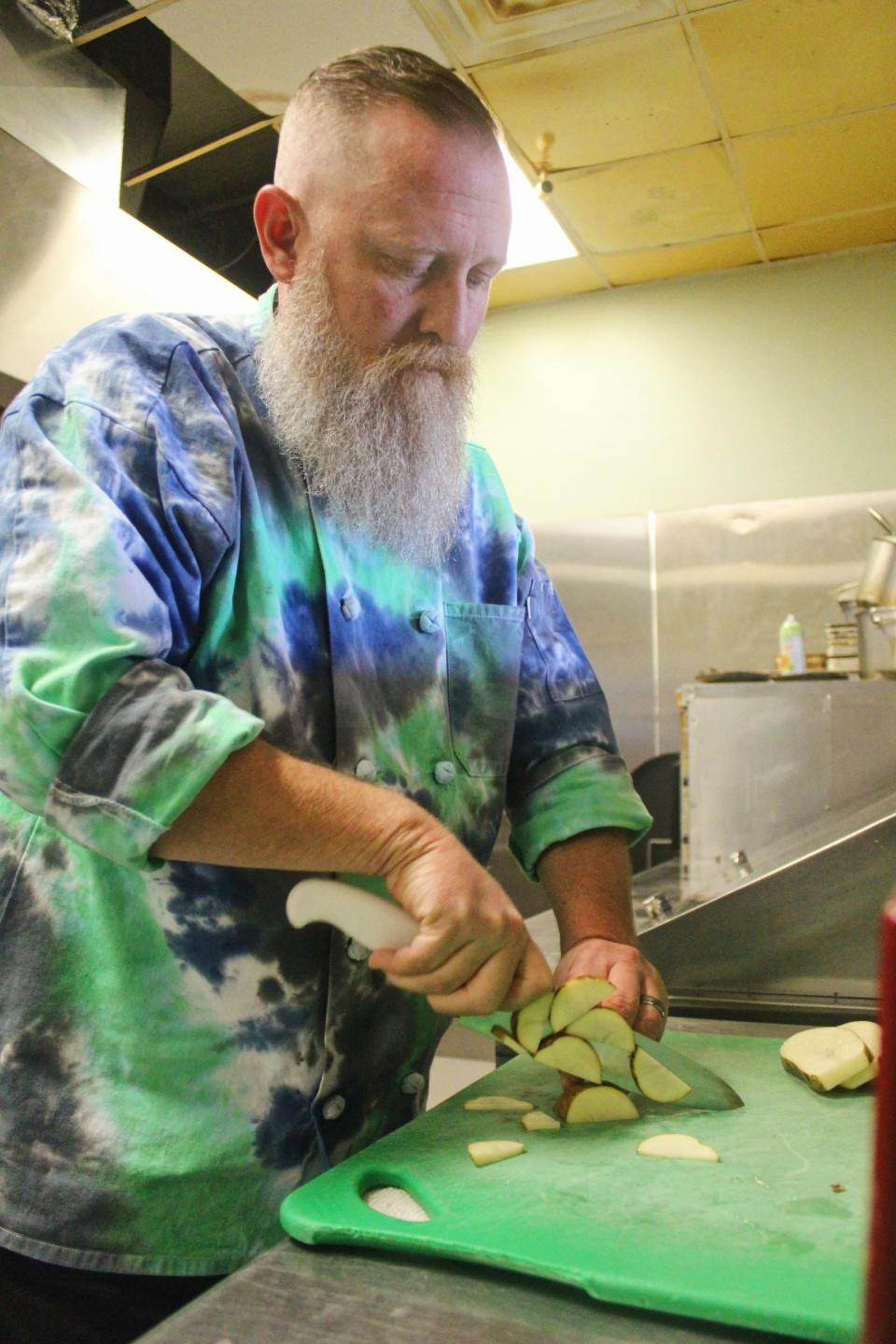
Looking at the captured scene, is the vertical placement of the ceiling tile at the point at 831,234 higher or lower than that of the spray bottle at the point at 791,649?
higher

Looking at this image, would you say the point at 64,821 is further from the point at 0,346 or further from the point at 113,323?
the point at 0,346

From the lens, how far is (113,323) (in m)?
0.92

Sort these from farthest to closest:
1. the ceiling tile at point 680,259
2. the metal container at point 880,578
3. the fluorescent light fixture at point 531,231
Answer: the ceiling tile at point 680,259, the fluorescent light fixture at point 531,231, the metal container at point 880,578

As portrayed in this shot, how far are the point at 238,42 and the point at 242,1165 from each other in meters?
2.44

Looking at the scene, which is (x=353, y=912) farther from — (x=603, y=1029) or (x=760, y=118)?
(x=760, y=118)

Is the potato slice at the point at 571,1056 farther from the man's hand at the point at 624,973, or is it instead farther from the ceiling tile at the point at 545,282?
the ceiling tile at the point at 545,282

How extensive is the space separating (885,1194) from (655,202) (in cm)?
348

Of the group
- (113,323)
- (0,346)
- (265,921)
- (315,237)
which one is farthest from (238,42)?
(265,921)

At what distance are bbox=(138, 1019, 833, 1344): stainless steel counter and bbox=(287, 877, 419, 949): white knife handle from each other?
0.21 m

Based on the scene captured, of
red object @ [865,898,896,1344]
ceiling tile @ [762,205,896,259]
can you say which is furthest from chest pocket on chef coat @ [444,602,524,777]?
ceiling tile @ [762,205,896,259]

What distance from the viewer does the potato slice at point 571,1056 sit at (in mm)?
877

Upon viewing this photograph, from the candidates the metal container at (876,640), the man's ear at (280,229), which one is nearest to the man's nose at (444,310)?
the man's ear at (280,229)

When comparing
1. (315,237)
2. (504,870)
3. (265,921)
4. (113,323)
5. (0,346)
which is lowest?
(504,870)

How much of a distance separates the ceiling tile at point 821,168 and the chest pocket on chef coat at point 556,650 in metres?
2.35
